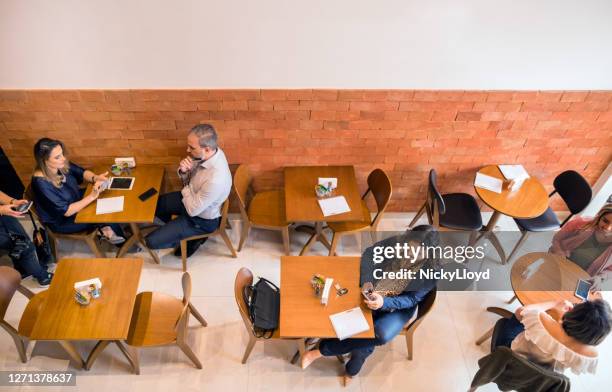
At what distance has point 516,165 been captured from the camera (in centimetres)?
435

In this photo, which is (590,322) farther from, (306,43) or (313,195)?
(306,43)

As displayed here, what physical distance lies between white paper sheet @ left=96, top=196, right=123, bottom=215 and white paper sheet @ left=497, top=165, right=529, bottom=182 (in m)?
3.77

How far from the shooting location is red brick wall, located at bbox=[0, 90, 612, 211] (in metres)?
3.72

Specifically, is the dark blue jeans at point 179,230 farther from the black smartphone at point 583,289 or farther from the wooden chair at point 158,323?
the black smartphone at point 583,289

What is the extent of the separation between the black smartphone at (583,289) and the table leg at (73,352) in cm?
396

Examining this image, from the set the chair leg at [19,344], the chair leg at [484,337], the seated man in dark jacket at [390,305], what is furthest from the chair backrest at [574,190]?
the chair leg at [19,344]

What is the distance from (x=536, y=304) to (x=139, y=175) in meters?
3.67

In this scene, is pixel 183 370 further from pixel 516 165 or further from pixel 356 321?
pixel 516 165

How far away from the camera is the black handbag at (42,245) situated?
3849 millimetres

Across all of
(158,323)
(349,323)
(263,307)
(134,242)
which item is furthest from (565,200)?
(134,242)

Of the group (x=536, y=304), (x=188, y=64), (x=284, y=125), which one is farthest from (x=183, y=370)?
(x=536, y=304)

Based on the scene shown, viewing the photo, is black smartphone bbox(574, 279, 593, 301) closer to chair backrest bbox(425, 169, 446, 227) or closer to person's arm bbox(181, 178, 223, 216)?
chair backrest bbox(425, 169, 446, 227)

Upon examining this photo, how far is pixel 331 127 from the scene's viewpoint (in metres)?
3.96

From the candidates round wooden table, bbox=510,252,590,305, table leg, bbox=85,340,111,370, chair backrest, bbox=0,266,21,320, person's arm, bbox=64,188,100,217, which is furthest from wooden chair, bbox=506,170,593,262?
chair backrest, bbox=0,266,21,320
